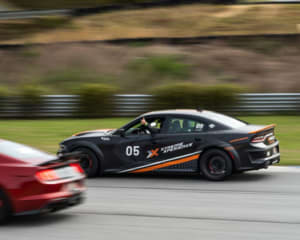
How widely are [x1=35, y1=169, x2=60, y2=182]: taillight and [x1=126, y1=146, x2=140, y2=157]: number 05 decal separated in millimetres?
4129

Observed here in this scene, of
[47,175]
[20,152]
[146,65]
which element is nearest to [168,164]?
[20,152]

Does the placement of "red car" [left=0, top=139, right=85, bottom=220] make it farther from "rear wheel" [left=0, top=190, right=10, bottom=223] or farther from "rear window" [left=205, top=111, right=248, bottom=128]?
"rear window" [left=205, top=111, right=248, bottom=128]

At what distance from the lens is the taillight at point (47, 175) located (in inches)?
273

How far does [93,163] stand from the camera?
1147 centimetres

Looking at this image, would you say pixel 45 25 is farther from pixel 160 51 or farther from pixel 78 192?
pixel 78 192

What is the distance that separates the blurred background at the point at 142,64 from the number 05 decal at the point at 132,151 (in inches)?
179

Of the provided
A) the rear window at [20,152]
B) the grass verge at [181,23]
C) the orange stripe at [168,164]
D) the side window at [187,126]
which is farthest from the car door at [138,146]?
the grass verge at [181,23]

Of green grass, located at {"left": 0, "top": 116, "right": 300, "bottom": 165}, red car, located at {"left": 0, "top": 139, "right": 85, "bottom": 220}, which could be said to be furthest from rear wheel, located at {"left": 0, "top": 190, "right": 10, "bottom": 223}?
green grass, located at {"left": 0, "top": 116, "right": 300, "bottom": 165}

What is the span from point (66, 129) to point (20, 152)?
11.1 metres

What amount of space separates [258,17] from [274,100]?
42.6 feet

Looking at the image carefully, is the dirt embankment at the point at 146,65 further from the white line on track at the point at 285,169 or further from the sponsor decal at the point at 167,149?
the sponsor decal at the point at 167,149

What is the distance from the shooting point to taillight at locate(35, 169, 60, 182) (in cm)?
692

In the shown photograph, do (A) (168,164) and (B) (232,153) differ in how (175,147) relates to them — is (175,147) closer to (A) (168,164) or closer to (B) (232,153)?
(A) (168,164)

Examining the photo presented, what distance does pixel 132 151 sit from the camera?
11.2 meters
